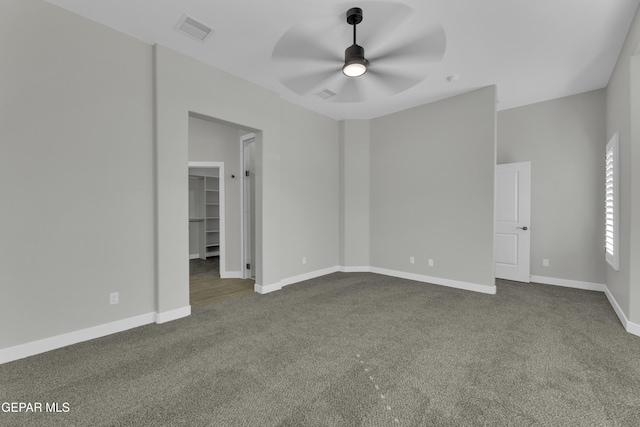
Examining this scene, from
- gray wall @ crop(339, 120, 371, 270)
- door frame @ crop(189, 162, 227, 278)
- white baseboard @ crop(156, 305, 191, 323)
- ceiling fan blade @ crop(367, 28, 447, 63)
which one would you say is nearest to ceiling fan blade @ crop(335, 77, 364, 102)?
ceiling fan blade @ crop(367, 28, 447, 63)

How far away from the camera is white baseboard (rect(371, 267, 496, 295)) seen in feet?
13.8

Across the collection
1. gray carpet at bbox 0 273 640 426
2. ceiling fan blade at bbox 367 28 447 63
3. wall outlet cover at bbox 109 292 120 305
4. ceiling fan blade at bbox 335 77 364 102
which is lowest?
gray carpet at bbox 0 273 640 426

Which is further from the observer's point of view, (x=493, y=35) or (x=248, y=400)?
(x=493, y=35)

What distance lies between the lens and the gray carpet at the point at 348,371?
1.71 m

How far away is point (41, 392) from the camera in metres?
1.92

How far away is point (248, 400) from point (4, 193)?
2.45 meters

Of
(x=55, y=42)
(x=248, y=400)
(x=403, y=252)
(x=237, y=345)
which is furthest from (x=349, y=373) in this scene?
(x=55, y=42)

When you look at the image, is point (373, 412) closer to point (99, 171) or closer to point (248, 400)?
point (248, 400)

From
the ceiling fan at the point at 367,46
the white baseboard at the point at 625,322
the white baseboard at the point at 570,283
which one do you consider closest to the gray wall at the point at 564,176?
the white baseboard at the point at 570,283

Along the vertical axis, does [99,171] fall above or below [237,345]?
above

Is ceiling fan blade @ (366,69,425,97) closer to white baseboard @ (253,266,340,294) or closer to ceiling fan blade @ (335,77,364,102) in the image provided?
ceiling fan blade @ (335,77,364,102)

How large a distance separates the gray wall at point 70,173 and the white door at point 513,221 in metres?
5.16

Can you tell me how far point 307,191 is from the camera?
504cm

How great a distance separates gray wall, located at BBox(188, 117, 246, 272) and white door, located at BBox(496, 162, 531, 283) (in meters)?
4.48
